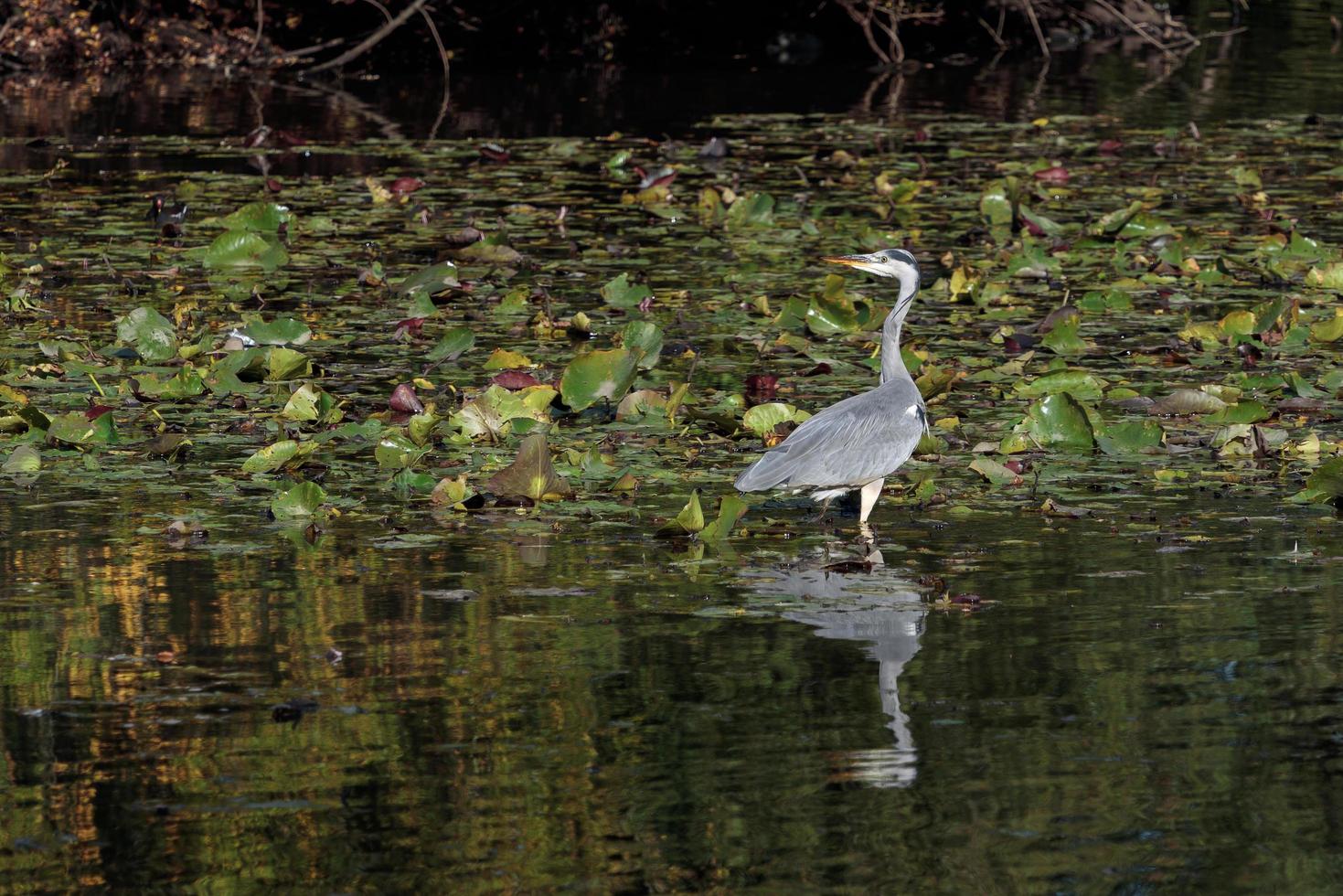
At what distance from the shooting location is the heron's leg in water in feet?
21.6

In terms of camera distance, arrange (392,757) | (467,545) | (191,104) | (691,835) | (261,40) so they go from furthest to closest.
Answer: (261,40)
(191,104)
(467,545)
(392,757)
(691,835)

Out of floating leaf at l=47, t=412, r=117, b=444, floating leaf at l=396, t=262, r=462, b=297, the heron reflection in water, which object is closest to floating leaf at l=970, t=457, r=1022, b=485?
the heron reflection in water

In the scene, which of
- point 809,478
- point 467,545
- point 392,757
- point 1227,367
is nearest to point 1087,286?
point 1227,367

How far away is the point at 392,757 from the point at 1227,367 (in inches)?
200

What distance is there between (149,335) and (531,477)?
280 centimetres

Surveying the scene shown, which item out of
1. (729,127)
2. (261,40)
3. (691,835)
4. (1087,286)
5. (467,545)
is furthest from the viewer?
(261,40)

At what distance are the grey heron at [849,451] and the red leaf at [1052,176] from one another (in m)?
7.00

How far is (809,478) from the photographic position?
6.43m

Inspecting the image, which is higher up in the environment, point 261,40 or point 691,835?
point 261,40

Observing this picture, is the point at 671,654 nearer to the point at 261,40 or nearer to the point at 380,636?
the point at 380,636

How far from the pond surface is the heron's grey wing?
0.68ft

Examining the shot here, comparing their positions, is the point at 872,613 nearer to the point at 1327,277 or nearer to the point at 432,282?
the point at 432,282

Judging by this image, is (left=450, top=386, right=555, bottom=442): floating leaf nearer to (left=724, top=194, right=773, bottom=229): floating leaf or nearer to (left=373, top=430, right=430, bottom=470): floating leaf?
(left=373, top=430, right=430, bottom=470): floating leaf

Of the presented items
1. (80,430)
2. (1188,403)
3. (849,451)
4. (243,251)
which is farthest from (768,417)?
(243,251)
